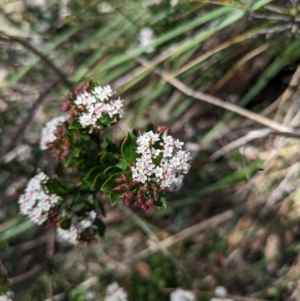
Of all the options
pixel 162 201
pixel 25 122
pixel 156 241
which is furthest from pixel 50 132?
pixel 156 241

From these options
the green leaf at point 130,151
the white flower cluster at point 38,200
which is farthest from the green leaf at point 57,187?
the green leaf at point 130,151

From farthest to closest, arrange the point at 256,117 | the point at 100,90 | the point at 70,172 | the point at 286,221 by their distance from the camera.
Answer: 1. the point at 70,172
2. the point at 286,221
3. the point at 256,117
4. the point at 100,90

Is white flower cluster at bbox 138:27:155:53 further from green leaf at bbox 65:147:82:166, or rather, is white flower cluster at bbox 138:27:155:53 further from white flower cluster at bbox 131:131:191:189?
white flower cluster at bbox 131:131:191:189

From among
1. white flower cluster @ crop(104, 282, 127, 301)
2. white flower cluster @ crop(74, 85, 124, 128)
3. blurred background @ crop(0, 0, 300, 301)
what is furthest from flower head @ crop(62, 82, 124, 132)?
white flower cluster @ crop(104, 282, 127, 301)

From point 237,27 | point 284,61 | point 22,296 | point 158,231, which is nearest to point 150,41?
point 237,27

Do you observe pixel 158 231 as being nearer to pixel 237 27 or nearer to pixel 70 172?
pixel 70 172

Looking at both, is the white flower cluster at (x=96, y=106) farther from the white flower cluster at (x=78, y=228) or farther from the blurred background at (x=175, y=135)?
the blurred background at (x=175, y=135)
